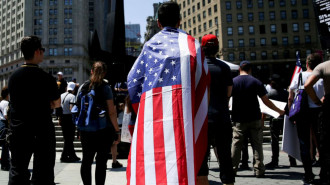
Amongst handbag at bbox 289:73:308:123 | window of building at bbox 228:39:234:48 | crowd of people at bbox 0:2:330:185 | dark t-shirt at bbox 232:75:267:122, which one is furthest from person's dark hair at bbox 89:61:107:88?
window of building at bbox 228:39:234:48

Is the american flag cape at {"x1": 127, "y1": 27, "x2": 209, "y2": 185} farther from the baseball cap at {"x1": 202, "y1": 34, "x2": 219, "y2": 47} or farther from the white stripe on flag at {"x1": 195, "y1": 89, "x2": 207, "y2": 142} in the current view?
the baseball cap at {"x1": 202, "y1": 34, "x2": 219, "y2": 47}

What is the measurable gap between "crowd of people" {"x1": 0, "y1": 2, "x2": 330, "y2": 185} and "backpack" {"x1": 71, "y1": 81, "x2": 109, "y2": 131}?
0.04ft

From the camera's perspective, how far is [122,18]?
34.5 ft

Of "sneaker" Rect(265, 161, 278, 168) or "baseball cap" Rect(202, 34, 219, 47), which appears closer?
"baseball cap" Rect(202, 34, 219, 47)

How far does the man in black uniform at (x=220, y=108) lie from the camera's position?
4008mm

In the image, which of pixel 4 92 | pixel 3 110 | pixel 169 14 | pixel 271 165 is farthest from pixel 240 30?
pixel 169 14

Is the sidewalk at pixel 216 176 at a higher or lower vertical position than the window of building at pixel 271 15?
lower

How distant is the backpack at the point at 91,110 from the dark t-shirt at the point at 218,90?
59.3 inches

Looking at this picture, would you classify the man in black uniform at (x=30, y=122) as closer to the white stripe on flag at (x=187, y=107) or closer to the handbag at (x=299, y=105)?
the white stripe on flag at (x=187, y=107)

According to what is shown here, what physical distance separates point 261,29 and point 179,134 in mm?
76031

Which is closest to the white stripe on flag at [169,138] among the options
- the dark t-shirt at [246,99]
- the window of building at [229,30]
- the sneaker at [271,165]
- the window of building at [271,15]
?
the dark t-shirt at [246,99]

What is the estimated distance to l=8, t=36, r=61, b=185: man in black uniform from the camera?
346 cm

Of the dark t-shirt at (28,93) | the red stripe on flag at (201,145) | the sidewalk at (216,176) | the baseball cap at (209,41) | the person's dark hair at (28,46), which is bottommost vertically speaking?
the sidewalk at (216,176)

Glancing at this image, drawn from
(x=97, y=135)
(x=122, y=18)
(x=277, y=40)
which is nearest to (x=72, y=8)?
(x=277, y=40)
